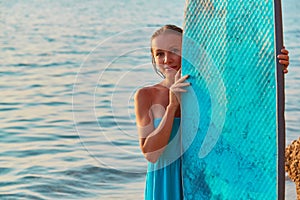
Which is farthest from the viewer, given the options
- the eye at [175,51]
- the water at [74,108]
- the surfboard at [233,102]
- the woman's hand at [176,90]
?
the water at [74,108]

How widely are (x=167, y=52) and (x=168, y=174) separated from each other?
54cm

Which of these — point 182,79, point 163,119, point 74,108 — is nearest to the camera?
point 163,119

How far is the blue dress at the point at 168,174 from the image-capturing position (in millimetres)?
3719

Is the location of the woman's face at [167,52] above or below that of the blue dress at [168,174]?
above

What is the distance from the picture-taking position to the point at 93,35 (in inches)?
546

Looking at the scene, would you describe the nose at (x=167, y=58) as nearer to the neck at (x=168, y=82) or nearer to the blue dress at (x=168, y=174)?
the neck at (x=168, y=82)

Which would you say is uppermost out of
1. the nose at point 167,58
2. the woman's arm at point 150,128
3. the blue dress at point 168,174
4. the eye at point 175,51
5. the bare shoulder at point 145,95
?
the eye at point 175,51

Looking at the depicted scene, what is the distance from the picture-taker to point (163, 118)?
11.8 ft

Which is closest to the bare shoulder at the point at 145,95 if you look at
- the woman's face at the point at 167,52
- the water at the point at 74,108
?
the woman's face at the point at 167,52

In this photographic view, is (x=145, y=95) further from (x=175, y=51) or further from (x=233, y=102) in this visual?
(x=233, y=102)

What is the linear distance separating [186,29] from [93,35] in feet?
33.4

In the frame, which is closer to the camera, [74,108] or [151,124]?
[151,124]

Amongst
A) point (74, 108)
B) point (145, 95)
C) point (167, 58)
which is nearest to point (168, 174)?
point (145, 95)

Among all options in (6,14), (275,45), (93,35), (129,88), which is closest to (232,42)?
(275,45)
